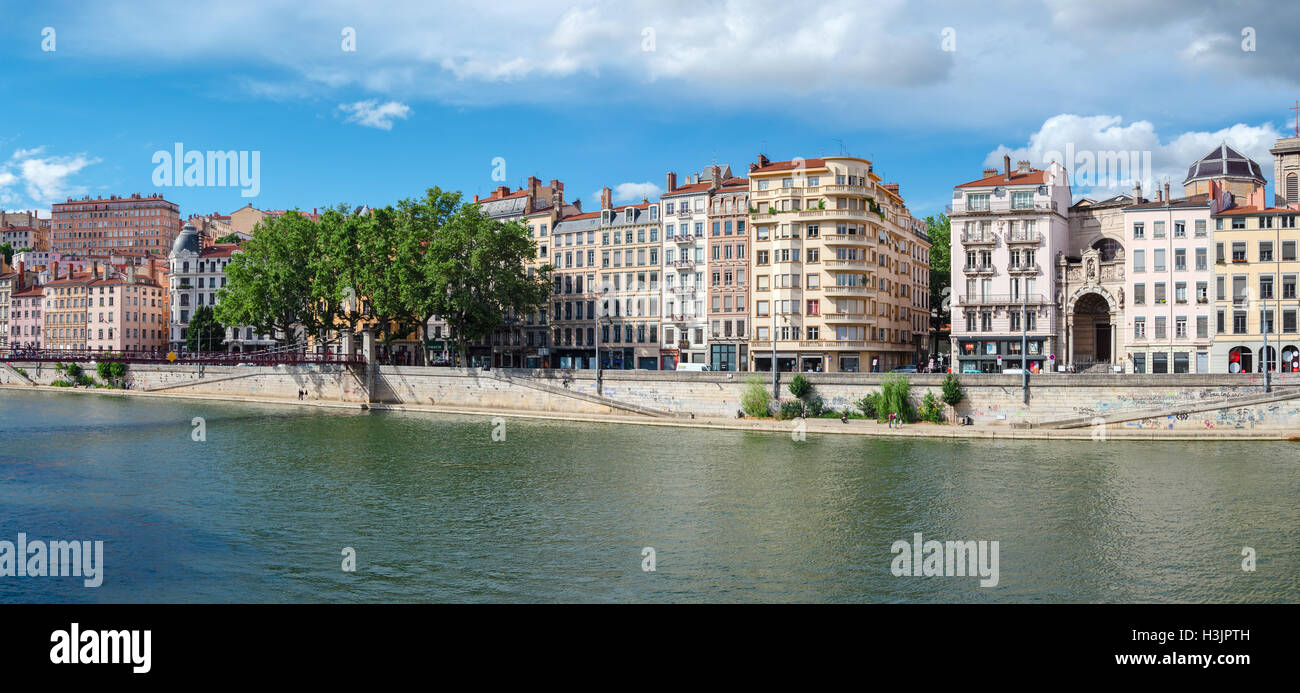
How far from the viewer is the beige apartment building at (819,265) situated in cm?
6788

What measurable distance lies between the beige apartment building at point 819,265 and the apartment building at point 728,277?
140 centimetres

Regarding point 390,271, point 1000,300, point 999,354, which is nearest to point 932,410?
point 999,354

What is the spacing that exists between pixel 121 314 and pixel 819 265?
9095cm

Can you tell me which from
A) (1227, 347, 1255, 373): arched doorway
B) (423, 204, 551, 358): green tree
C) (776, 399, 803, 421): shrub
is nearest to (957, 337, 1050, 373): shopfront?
(1227, 347, 1255, 373): arched doorway

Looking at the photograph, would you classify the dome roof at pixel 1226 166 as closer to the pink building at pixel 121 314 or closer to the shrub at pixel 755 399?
the shrub at pixel 755 399

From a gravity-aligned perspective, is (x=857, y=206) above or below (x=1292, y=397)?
above

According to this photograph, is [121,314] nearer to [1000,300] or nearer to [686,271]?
[686,271]

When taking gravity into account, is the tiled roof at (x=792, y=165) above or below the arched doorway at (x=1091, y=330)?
above

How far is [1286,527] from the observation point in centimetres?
2794

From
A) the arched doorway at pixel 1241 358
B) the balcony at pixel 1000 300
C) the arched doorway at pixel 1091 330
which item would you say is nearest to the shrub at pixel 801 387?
the balcony at pixel 1000 300

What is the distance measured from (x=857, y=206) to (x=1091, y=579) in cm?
4820

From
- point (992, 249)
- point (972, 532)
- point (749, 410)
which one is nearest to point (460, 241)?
point (749, 410)

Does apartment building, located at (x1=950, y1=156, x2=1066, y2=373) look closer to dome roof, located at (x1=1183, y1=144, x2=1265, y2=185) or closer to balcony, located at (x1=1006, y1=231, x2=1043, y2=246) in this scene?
balcony, located at (x1=1006, y1=231, x2=1043, y2=246)
